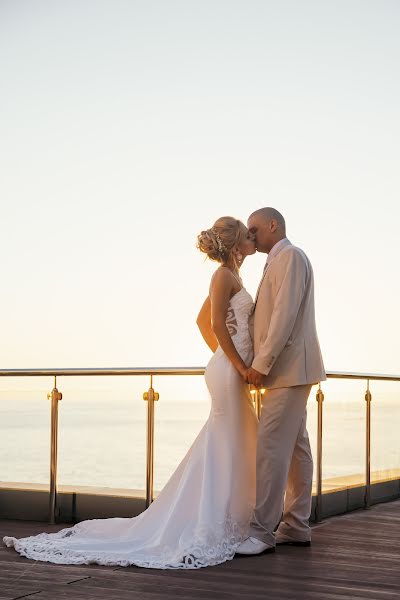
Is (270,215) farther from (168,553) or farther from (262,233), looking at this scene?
(168,553)

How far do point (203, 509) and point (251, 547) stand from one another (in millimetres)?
289

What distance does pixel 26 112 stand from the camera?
13.8m

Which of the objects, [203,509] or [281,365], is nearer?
[203,509]

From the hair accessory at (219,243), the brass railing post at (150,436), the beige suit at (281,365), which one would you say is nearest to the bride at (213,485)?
the hair accessory at (219,243)

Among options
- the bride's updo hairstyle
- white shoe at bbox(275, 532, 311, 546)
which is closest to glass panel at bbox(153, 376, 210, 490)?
white shoe at bbox(275, 532, 311, 546)

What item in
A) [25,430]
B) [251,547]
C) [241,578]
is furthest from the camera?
[25,430]

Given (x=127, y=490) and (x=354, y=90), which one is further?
(x=354, y=90)

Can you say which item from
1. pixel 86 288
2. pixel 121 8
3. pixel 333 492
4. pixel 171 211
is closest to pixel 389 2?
pixel 121 8

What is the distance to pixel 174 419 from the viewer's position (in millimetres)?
5965

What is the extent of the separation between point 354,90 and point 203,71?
1.96 metres

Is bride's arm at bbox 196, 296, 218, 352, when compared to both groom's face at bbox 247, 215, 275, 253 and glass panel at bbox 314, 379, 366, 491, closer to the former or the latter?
groom's face at bbox 247, 215, 275, 253

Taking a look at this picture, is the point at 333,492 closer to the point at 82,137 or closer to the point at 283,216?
the point at 283,216

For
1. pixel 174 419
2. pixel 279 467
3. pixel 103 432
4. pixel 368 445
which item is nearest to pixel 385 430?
pixel 368 445

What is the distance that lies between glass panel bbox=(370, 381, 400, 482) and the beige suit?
2.12m
